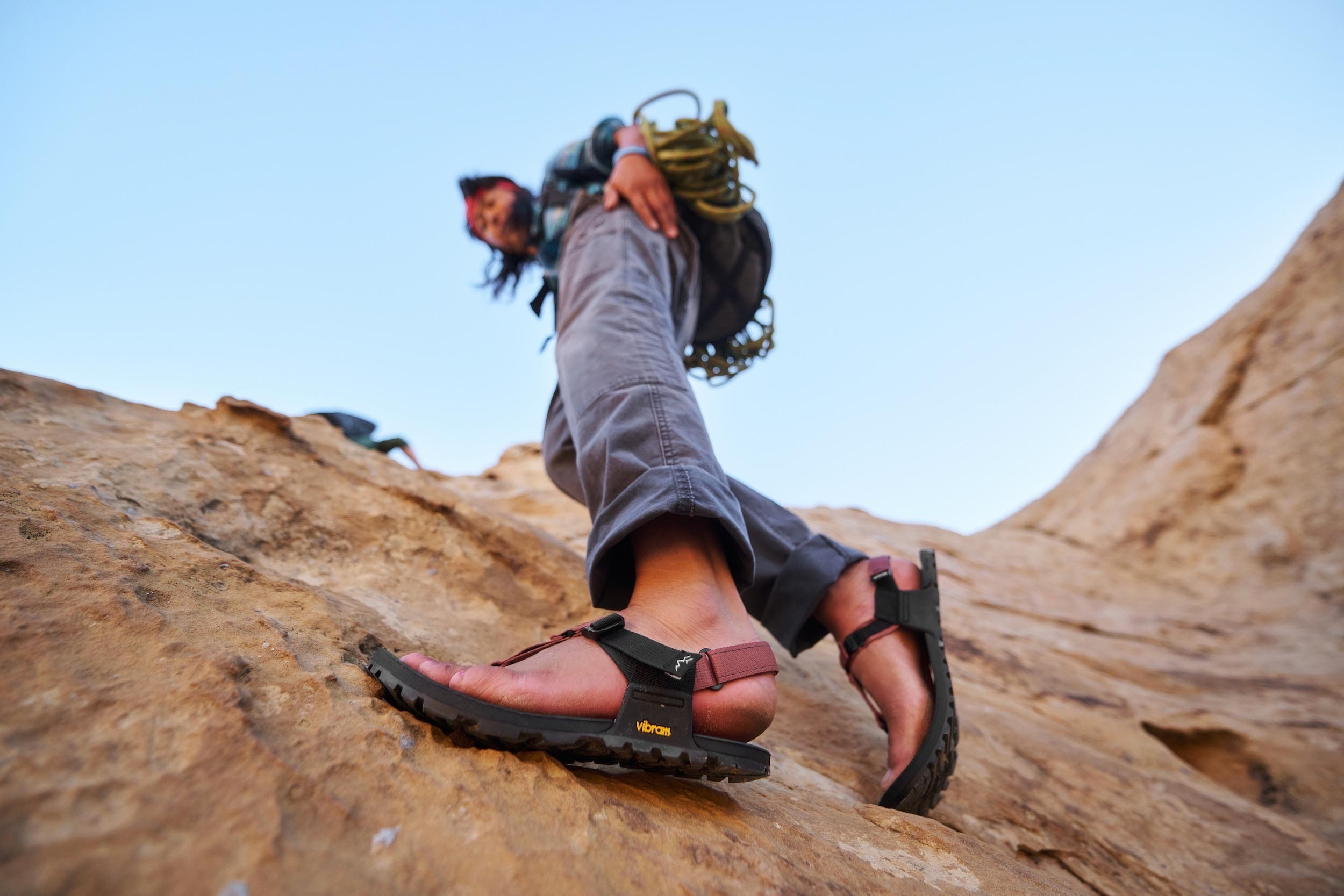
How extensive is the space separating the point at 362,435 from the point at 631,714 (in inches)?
134

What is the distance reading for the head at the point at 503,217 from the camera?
2389mm

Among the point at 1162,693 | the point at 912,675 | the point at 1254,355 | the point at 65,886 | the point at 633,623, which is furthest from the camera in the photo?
the point at 1254,355

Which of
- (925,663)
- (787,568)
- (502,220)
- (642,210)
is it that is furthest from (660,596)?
(502,220)

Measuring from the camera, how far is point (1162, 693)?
2391mm

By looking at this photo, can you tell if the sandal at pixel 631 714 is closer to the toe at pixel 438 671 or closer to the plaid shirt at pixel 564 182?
the toe at pixel 438 671

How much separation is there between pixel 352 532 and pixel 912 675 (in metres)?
1.27

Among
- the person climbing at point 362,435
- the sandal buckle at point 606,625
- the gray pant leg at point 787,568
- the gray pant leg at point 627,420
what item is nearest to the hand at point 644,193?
the gray pant leg at point 627,420

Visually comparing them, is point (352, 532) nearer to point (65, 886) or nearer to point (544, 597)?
point (544, 597)

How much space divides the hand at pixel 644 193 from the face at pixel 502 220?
2.55 ft

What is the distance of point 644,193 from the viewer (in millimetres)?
1665

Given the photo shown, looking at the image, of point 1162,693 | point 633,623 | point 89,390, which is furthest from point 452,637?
point 1162,693

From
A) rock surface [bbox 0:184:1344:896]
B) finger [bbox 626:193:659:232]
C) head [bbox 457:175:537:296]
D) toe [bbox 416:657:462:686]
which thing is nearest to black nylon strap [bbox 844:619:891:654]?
rock surface [bbox 0:184:1344:896]

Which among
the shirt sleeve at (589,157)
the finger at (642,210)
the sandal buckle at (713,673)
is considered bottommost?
the sandal buckle at (713,673)

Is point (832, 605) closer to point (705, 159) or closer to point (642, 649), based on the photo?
point (642, 649)
